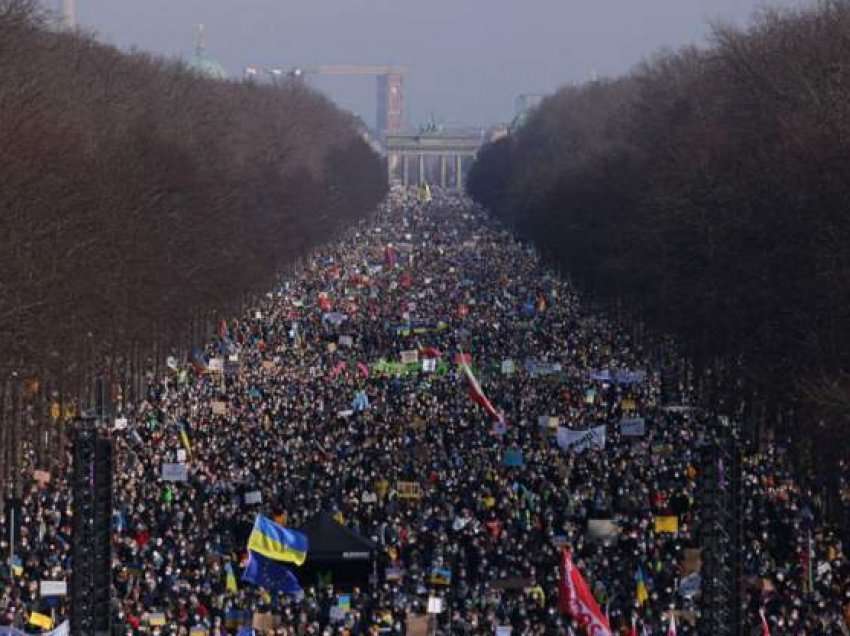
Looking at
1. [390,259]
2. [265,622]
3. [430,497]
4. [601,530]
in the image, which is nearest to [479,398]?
[430,497]

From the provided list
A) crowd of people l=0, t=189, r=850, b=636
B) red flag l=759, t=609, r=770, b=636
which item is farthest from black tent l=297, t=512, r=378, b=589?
red flag l=759, t=609, r=770, b=636

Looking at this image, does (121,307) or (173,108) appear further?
(173,108)

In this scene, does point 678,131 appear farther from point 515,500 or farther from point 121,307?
point 515,500

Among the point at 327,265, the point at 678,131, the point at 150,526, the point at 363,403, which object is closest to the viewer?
the point at 150,526

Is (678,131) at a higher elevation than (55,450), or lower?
higher

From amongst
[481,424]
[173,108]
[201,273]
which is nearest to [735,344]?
[481,424]

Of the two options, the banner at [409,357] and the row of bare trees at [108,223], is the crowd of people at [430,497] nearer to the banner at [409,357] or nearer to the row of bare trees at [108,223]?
the banner at [409,357]

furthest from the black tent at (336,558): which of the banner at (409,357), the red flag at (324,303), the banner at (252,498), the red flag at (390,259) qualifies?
the red flag at (390,259)
